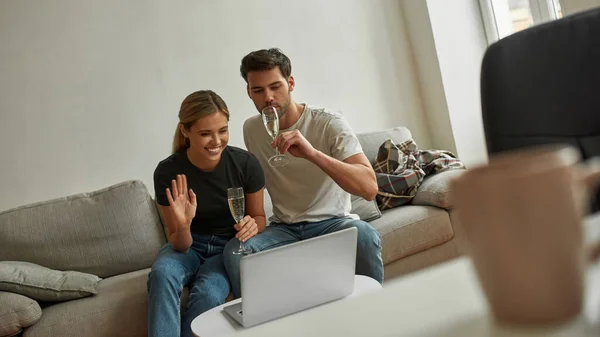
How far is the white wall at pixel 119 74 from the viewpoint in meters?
3.33

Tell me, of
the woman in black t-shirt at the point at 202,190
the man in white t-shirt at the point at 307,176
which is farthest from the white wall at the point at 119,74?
the man in white t-shirt at the point at 307,176

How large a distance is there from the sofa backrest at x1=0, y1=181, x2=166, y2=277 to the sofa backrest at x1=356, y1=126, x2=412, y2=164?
50.1 inches

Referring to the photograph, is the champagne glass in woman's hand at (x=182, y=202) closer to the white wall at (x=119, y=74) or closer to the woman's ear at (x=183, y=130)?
the woman's ear at (x=183, y=130)

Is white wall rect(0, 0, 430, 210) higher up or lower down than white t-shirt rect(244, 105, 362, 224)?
higher up

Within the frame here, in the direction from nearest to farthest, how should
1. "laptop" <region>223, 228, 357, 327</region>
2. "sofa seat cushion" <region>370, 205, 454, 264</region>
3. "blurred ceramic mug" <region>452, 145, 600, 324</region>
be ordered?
1. "blurred ceramic mug" <region>452, 145, 600, 324</region>
2. "laptop" <region>223, 228, 357, 327</region>
3. "sofa seat cushion" <region>370, 205, 454, 264</region>

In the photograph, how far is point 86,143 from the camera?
3414mm

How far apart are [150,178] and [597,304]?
3348 millimetres

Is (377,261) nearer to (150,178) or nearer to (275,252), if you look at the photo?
(275,252)

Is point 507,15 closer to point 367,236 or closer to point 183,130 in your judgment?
point 367,236

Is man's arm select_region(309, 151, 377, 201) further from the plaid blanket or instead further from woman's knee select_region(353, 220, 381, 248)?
the plaid blanket

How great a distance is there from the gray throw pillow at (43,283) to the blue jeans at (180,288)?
0.47 meters

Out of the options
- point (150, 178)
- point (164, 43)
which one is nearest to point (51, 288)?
point (150, 178)

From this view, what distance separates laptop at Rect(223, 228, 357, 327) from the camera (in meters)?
1.47

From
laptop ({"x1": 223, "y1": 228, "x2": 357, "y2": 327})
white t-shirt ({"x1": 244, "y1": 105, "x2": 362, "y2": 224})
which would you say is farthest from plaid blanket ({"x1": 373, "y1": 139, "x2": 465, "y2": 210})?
laptop ({"x1": 223, "y1": 228, "x2": 357, "y2": 327})
